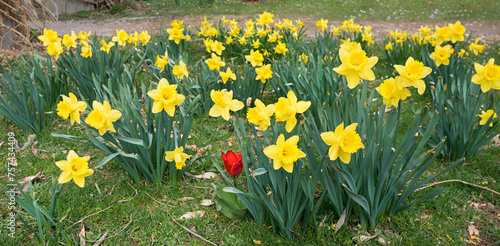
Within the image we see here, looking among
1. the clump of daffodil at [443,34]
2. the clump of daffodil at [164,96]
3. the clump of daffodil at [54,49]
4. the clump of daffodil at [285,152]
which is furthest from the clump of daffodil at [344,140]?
the clump of daffodil at [54,49]

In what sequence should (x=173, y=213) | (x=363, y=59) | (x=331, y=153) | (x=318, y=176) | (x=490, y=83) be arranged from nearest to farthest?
(x=331, y=153), (x=363, y=59), (x=318, y=176), (x=490, y=83), (x=173, y=213)

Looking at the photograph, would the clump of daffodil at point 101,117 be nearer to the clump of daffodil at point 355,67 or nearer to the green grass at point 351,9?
the clump of daffodil at point 355,67

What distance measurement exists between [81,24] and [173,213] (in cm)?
825

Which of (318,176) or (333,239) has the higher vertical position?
(318,176)

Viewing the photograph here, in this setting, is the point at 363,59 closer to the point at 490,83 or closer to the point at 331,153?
the point at 331,153

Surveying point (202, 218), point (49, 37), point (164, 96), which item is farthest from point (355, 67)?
point (49, 37)

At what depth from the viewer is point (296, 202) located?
157cm

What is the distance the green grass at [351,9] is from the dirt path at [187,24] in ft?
1.47

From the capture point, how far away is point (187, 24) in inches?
312

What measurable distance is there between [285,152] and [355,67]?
0.47 m

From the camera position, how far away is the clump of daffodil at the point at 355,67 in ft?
4.39

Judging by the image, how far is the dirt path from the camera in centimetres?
681

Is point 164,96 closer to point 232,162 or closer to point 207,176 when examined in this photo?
point 232,162

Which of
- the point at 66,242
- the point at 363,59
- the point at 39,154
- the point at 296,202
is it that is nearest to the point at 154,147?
the point at 66,242
